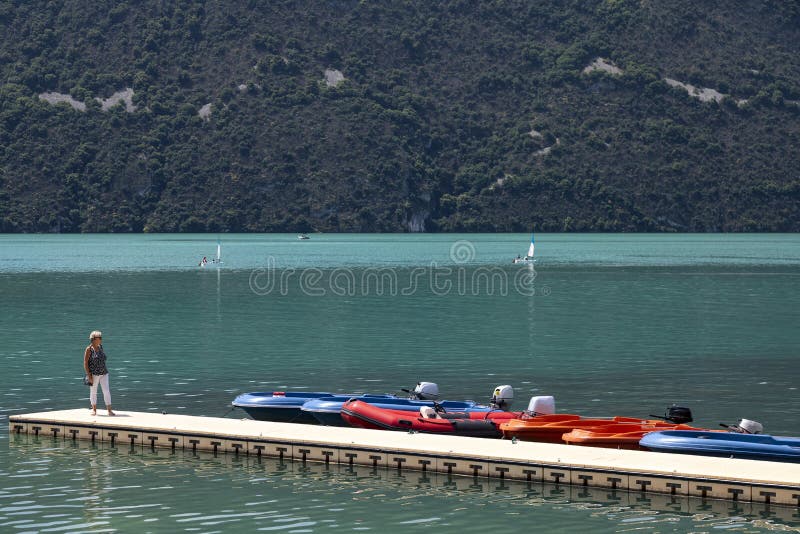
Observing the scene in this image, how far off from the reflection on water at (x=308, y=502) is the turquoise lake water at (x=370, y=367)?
0.21 feet

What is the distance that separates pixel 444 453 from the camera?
25.3m

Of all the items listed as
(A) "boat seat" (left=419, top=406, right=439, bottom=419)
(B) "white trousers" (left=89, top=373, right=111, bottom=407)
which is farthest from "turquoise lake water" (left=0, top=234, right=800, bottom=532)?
(A) "boat seat" (left=419, top=406, right=439, bottom=419)

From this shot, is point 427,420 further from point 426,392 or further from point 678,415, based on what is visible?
point 678,415

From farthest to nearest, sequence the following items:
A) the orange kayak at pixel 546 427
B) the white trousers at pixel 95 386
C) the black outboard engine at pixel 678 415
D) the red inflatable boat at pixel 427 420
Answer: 1. the white trousers at pixel 95 386
2. the black outboard engine at pixel 678 415
3. the red inflatable boat at pixel 427 420
4. the orange kayak at pixel 546 427

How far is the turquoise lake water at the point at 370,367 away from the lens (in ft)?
73.9

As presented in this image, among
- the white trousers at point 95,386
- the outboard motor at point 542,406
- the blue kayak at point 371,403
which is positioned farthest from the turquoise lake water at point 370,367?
the outboard motor at point 542,406

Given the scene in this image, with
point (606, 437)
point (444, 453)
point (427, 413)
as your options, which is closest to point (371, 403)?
point (427, 413)

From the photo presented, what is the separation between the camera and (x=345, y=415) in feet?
96.6

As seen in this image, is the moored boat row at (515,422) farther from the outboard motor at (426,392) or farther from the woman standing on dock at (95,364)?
the woman standing on dock at (95,364)

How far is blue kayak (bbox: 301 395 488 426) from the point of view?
30.0m

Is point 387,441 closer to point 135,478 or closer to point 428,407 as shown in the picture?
point 428,407

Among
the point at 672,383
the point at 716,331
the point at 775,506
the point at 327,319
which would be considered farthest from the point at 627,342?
the point at 775,506

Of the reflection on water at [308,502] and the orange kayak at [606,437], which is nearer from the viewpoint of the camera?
the reflection on water at [308,502]

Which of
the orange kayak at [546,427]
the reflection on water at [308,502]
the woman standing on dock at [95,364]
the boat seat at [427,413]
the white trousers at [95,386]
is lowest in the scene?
the reflection on water at [308,502]
